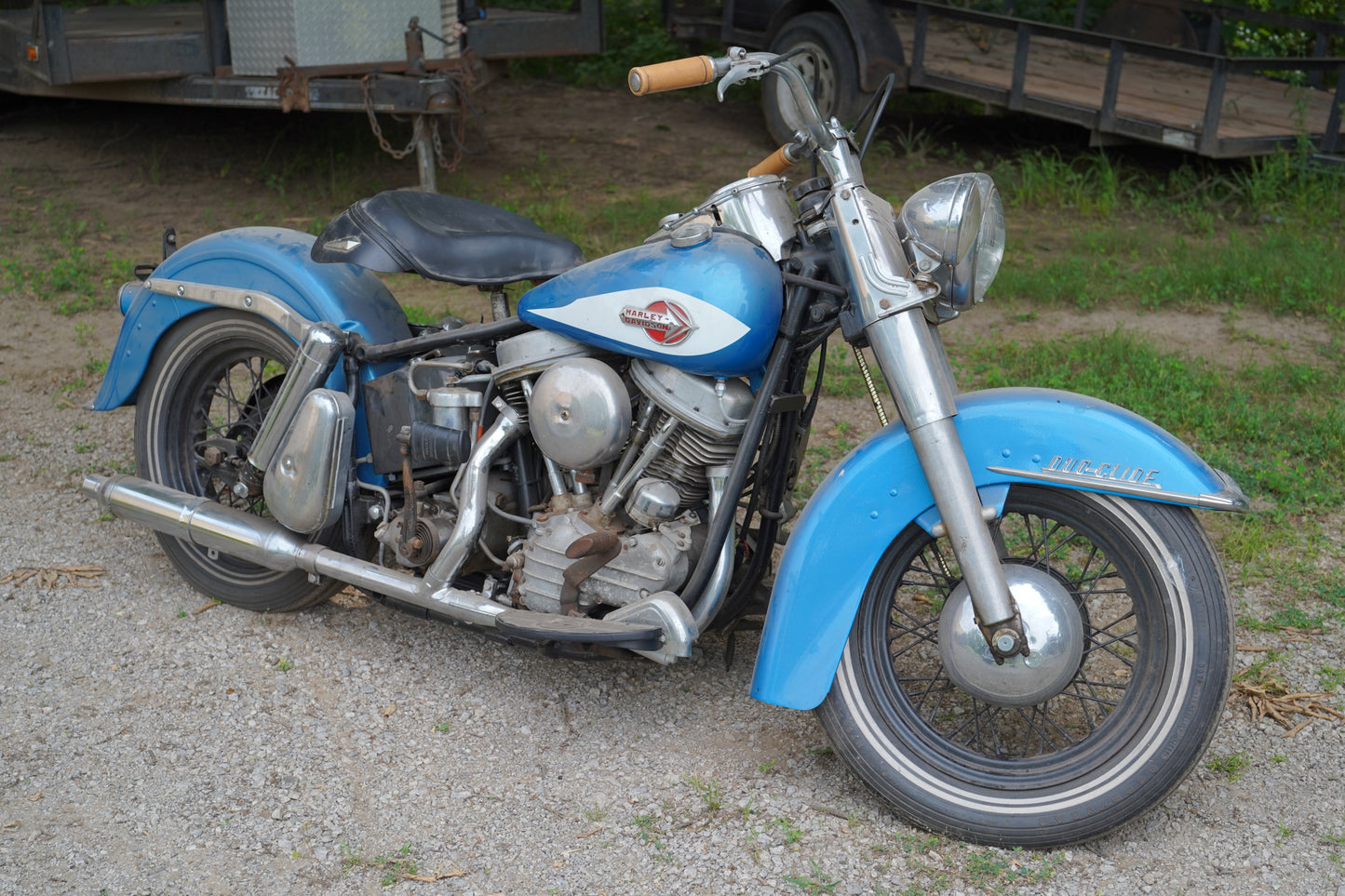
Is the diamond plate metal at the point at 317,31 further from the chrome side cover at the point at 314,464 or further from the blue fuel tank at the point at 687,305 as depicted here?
the blue fuel tank at the point at 687,305

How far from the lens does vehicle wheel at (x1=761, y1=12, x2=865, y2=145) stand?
342 inches

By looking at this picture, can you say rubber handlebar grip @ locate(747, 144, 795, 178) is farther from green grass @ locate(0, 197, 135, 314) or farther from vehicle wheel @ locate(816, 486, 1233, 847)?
green grass @ locate(0, 197, 135, 314)

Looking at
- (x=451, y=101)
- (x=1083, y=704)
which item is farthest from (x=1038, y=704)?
(x=451, y=101)

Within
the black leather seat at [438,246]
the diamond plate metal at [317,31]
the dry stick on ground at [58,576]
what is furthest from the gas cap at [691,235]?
the diamond plate metal at [317,31]

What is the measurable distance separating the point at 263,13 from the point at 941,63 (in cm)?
465

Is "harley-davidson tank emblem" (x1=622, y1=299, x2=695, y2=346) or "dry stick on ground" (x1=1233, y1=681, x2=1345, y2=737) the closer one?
"harley-davidson tank emblem" (x1=622, y1=299, x2=695, y2=346)

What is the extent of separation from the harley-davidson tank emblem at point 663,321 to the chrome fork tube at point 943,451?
41cm

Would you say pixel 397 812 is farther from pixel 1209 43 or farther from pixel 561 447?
pixel 1209 43

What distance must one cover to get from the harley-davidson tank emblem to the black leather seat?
401 millimetres

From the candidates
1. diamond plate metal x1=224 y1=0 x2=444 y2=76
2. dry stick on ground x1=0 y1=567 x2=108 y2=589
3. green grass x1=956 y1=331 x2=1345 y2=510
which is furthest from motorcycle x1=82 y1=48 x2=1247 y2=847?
diamond plate metal x1=224 y1=0 x2=444 y2=76

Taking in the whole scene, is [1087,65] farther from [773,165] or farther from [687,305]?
[687,305]

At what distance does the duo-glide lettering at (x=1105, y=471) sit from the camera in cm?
253

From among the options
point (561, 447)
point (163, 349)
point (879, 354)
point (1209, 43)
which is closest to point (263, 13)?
point (163, 349)

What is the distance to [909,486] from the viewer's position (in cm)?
268
